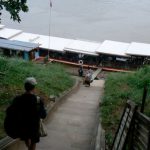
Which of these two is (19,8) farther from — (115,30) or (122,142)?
(115,30)

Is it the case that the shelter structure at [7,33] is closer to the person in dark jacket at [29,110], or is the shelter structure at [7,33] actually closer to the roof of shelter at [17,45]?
the roof of shelter at [17,45]

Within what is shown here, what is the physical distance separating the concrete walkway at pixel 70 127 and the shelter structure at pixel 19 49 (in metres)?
15.7

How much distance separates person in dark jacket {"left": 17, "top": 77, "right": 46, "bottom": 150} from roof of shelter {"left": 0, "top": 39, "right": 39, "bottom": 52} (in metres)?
23.4

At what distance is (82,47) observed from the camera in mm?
30281

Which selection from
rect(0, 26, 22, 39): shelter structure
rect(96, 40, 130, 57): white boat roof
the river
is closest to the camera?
rect(96, 40, 130, 57): white boat roof

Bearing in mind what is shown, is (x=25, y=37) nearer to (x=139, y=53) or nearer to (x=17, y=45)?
(x=17, y=45)

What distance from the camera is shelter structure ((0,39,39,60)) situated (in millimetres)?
28406

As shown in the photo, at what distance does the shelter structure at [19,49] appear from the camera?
28406mm

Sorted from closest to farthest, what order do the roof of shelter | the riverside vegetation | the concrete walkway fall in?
the concrete walkway
the riverside vegetation
the roof of shelter

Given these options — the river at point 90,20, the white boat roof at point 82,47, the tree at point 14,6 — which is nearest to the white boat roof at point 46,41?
the white boat roof at point 82,47

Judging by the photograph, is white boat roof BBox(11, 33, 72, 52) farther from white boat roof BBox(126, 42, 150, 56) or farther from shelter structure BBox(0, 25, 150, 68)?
white boat roof BBox(126, 42, 150, 56)

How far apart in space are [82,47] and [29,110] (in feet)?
83.4

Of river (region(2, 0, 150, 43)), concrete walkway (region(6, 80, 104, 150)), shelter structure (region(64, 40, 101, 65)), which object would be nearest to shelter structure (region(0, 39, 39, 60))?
shelter structure (region(64, 40, 101, 65))

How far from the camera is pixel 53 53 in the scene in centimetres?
3122
